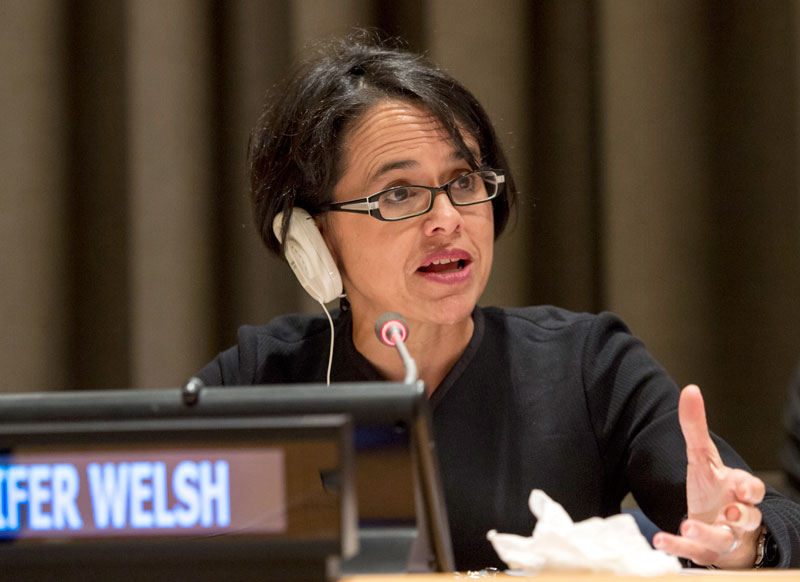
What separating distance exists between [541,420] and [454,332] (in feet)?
0.64

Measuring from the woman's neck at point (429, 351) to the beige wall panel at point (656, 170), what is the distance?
59cm

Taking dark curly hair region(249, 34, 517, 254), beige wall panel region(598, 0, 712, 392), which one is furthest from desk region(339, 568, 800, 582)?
beige wall panel region(598, 0, 712, 392)

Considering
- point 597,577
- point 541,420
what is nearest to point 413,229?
point 541,420

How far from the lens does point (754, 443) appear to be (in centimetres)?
182

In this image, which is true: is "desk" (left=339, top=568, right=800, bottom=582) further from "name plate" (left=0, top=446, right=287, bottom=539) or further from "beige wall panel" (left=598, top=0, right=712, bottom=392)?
"beige wall panel" (left=598, top=0, right=712, bottom=392)

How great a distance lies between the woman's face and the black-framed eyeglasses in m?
0.01

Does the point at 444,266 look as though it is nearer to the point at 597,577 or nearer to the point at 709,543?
the point at 709,543

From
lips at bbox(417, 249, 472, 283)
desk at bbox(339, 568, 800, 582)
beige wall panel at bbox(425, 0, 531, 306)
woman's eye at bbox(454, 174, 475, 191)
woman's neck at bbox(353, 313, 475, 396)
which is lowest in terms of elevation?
desk at bbox(339, 568, 800, 582)

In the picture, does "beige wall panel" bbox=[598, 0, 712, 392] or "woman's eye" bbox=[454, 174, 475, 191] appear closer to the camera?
"woman's eye" bbox=[454, 174, 475, 191]

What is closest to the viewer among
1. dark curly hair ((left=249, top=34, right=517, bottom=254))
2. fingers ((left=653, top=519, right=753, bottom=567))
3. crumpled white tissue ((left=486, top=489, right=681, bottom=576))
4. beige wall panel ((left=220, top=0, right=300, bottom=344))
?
crumpled white tissue ((left=486, top=489, right=681, bottom=576))

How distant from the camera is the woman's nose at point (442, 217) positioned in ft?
4.02

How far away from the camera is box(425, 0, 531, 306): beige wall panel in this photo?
1.78 meters

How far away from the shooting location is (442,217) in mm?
1223

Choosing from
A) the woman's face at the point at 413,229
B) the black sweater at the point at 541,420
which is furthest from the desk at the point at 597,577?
the woman's face at the point at 413,229
